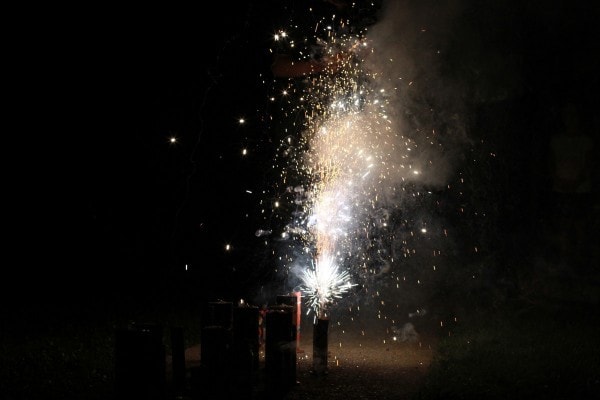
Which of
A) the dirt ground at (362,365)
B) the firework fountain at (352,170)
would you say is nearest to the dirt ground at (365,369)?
the dirt ground at (362,365)

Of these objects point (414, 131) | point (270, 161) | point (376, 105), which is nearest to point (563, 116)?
point (414, 131)

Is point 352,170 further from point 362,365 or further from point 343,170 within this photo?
point 362,365

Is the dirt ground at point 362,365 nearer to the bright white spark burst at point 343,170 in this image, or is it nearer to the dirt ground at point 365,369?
the dirt ground at point 365,369

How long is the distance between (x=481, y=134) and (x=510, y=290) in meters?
4.16

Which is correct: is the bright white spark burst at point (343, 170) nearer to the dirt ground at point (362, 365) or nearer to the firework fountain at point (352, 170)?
the firework fountain at point (352, 170)

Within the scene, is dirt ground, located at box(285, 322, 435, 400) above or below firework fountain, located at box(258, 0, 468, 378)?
below

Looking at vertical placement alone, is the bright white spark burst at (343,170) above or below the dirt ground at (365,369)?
above

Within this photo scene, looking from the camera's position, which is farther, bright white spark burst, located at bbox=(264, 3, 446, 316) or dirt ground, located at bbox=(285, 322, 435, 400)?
bright white spark burst, located at bbox=(264, 3, 446, 316)

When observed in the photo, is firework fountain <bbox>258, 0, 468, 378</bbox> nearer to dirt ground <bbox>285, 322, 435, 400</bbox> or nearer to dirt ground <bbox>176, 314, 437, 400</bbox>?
dirt ground <bbox>176, 314, 437, 400</bbox>

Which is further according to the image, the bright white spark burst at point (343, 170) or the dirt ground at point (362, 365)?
the bright white spark burst at point (343, 170)

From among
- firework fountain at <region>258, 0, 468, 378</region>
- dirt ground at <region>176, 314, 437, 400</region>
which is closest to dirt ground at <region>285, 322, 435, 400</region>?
dirt ground at <region>176, 314, 437, 400</region>

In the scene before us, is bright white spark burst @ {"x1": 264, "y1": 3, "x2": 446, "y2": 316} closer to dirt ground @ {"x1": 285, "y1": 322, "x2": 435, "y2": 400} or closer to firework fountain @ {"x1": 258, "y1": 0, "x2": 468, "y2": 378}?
firework fountain @ {"x1": 258, "y1": 0, "x2": 468, "y2": 378}

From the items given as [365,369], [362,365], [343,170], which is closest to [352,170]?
[343,170]

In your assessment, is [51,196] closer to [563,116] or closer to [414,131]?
[414,131]
